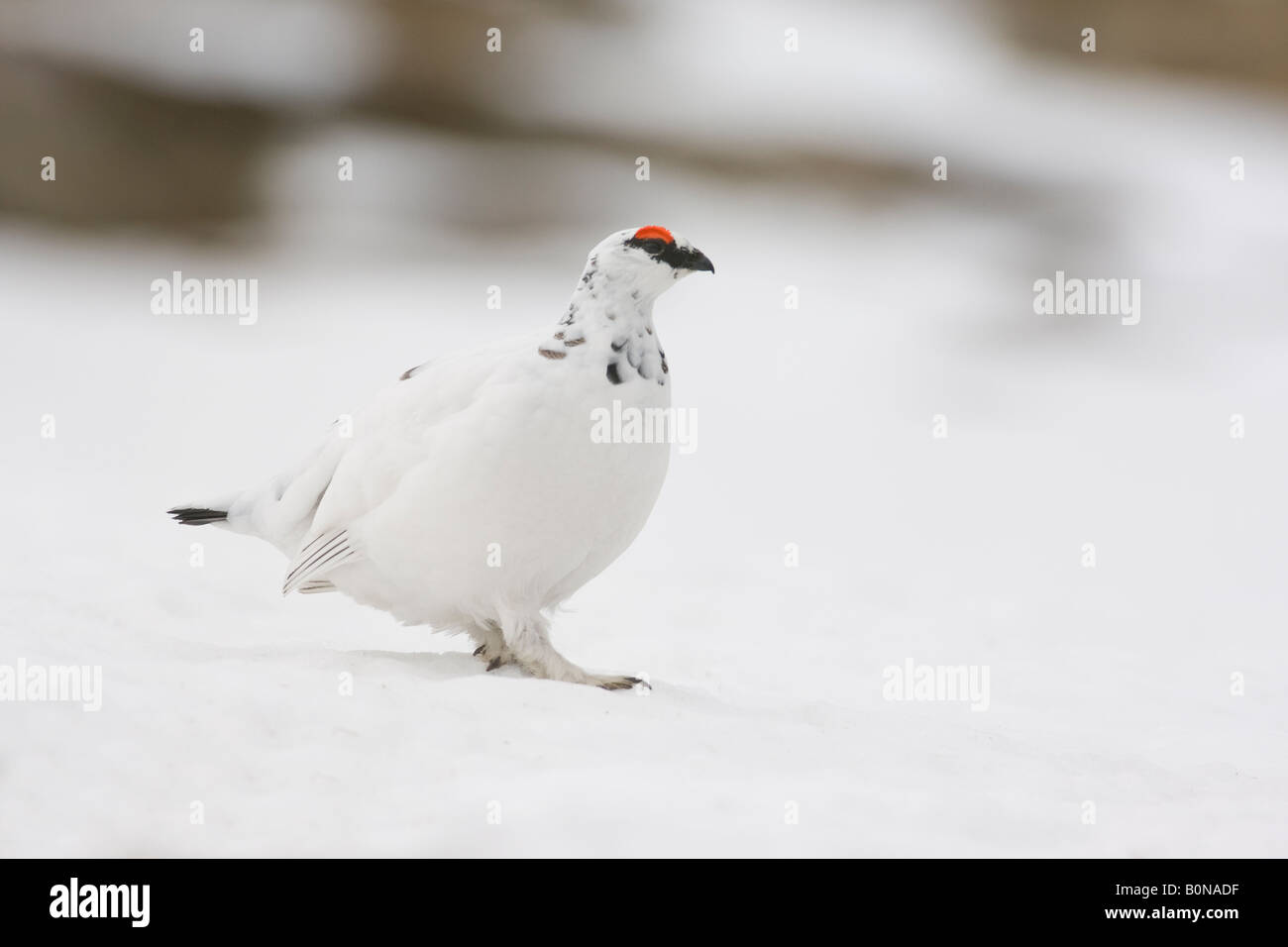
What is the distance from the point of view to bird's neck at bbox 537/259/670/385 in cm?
350

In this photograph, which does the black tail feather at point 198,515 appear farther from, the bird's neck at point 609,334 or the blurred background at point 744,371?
the bird's neck at point 609,334

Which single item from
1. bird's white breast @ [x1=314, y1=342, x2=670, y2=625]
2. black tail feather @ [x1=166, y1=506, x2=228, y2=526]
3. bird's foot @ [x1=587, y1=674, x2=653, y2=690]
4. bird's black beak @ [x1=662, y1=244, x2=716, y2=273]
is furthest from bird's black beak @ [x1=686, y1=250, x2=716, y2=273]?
black tail feather @ [x1=166, y1=506, x2=228, y2=526]

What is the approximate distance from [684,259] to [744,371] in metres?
10.6

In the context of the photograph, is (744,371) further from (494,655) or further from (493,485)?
(493,485)

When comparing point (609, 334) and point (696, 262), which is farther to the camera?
point (696, 262)

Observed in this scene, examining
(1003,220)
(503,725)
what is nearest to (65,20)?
(1003,220)

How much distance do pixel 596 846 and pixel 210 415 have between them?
9.09 meters

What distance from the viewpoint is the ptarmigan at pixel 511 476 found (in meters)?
3.41

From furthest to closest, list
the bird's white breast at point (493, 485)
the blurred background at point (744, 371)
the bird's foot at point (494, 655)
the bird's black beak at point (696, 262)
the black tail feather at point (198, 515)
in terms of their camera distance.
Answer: the black tail feather at point (198, 515), the bird's foot at point (494, 655), the bird's black beak at point (696, 262), the bird's white breast at point (493, 485), the blurred background at point (744, 371)

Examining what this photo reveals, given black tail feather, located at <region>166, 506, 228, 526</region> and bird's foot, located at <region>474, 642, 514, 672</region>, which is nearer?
bird's foot, located at <region>474, 642, 514, 672</region>

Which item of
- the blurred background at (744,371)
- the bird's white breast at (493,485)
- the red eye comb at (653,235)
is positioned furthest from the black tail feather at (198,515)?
the red eye comb at (653,235)

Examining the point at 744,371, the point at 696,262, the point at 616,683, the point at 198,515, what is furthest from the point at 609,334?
the point at 744,371

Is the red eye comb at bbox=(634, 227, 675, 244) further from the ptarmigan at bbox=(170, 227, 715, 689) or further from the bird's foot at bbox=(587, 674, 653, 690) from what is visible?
the bird's foot at bbox=(587, 674, 653, 690)

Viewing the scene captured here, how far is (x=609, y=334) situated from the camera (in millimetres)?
3529
